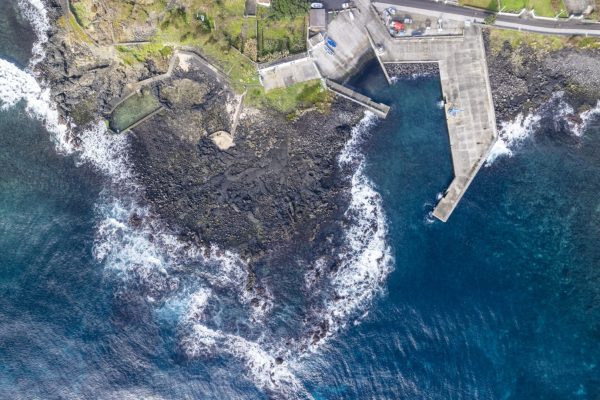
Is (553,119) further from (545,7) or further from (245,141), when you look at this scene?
(245,141)

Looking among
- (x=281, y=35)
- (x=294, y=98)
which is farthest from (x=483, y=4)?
(x=294, y=98)

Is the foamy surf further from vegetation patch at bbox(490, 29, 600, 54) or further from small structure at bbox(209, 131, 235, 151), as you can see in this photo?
vegetation patch at bbox(490, 29, 600, 54)

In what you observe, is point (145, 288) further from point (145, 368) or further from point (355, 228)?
point (355, 228)

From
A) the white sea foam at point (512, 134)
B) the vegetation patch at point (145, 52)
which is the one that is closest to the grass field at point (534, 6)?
the white sea foam at point (512, 134)

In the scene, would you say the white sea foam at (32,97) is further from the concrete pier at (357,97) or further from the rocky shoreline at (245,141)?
the concrete pier at (357,97)

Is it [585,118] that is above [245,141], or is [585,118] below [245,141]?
above

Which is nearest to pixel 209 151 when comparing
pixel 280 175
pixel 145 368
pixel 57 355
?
pixel 280 175

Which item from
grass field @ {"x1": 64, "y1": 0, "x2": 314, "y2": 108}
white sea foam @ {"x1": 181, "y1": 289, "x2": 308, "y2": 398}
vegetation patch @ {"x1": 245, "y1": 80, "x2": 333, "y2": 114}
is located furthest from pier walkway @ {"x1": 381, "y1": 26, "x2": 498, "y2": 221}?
white sea foam @ {"x1": 181, "y1": 289, "x2": 308, "y2": 398}
